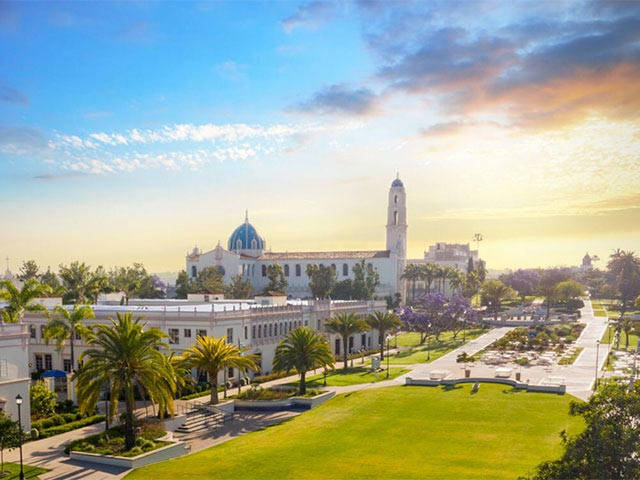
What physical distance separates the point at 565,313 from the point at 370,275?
39515mm

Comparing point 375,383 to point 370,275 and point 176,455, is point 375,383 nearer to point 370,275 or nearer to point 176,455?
point 176,455

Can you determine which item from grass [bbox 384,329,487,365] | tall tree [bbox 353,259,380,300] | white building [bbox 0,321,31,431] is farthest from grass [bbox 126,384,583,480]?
tall tree [bbox 353,259,380,300]

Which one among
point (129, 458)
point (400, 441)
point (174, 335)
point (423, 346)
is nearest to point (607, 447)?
point (400, 441)

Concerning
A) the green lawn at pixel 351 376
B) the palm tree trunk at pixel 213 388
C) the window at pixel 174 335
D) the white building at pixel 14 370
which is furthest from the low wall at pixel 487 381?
the white building at pixel 14 370

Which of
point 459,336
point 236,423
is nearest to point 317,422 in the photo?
point 236,423

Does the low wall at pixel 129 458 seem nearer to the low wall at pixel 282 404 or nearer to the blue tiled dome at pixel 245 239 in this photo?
the low wall at pixel 282 404

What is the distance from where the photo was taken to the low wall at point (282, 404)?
2031 inches

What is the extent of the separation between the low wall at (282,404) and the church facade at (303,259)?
312 ft

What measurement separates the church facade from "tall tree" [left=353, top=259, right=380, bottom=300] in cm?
586

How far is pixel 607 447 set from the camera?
→ 75.5 feet

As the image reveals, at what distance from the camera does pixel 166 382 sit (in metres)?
40.2

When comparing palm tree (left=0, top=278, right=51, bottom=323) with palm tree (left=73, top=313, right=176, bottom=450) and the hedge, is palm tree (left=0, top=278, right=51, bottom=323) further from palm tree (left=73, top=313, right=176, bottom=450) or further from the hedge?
palm tree (left=73, top=313, right=176, bottom=450)

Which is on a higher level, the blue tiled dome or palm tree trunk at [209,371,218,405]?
the blue tiled dome

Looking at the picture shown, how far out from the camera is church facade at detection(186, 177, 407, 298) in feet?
A: 496
